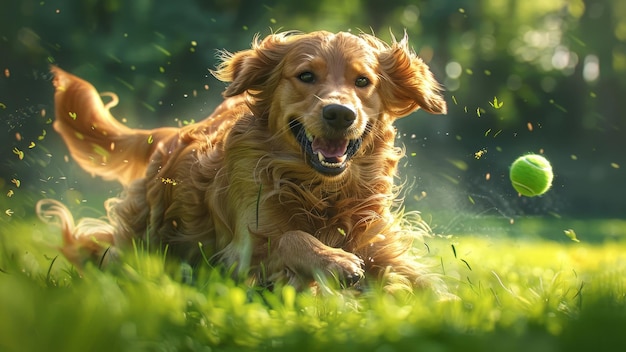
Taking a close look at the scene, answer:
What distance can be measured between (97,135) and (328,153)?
6.81 feet

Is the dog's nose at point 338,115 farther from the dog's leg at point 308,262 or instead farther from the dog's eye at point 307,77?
the dog's leg at point 308,262

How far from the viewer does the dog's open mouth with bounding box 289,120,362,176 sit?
379 centimetres

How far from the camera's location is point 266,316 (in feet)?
8.61

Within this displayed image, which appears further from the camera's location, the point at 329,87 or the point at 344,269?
the point at 329,87

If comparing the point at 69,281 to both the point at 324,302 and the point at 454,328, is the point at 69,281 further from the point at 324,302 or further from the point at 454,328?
the point at 454,328

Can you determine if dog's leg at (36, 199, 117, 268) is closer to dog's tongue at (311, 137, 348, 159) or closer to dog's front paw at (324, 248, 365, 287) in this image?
dog's tongue at (311, 137, 348, 159)

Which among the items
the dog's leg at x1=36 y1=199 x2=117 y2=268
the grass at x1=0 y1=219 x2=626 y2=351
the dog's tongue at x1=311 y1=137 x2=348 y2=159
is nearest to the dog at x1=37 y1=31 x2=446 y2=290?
the dog's tongue at x1=311 y1=137 x2=348 y2=159

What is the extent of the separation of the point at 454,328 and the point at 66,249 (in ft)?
10.3

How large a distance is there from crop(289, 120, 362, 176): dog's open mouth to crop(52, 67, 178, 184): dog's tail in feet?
5.01

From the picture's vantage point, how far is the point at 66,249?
193 inches

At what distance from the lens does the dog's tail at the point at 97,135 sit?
5191 mm

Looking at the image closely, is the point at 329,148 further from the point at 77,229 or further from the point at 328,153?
the point at 77,229

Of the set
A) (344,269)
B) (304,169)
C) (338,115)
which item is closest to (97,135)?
(304,169)

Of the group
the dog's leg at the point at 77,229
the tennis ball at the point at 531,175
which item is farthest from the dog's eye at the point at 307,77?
the dog's leg at the point at 77,229
